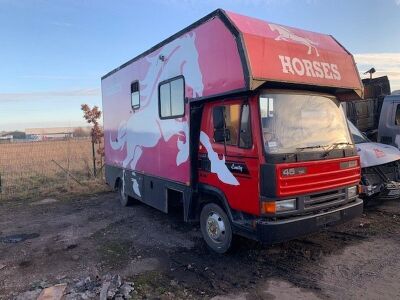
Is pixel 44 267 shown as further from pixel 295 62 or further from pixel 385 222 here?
pixel 385 222

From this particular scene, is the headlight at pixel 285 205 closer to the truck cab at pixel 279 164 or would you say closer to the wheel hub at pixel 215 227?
the truck cab at pixel 279 164

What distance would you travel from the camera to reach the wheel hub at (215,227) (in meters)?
5.97

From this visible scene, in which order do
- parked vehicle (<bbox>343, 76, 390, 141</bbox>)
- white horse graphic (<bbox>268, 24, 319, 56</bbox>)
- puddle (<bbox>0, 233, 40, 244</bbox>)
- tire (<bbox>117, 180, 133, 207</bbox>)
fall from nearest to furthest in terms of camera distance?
white horse graphic (<bbox>268, 24, 319, 56</bbox>) < puddle (<bbox>0, 233, 40, 244</bbox>) < tire (<bbox>117, 180, 133, 207</bbox>) < parked vehicle (<bbox>343, 76, 390, 141</bbox>)

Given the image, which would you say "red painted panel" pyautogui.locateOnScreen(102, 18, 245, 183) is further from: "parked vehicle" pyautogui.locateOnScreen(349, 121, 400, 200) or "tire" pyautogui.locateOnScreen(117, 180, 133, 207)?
"parked vehicle" pyautogui.locateOnScreen(349, 121, 400, 200)

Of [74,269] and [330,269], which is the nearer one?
[330,269]

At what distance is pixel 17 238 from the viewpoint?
7.69 meters

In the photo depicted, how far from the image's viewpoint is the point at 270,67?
5195 millimetres

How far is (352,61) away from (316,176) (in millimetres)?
2364

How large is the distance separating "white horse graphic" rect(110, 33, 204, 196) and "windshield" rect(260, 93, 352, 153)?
1336 millimetres

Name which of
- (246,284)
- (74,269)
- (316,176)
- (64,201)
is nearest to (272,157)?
(316,176)

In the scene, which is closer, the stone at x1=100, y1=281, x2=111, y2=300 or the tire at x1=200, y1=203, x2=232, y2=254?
the stone at x1=100, y1=281, x2=111, y2=300

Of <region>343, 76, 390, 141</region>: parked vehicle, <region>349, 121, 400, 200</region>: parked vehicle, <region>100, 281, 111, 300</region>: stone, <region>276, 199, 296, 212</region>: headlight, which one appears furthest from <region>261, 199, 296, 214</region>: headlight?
<region>343, 76, 390, 141</region>: parked vehicle

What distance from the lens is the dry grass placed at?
13.0 metres

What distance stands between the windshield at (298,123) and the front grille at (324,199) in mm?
685
